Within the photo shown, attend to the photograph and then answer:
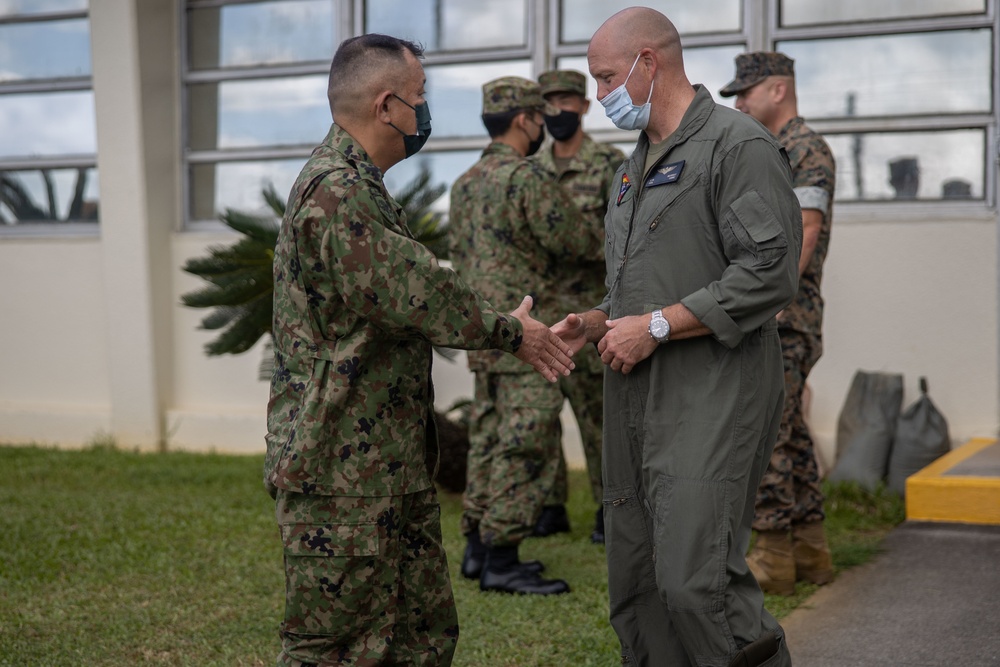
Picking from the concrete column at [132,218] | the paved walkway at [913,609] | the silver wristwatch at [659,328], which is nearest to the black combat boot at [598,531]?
the paved walkway at [913,609]

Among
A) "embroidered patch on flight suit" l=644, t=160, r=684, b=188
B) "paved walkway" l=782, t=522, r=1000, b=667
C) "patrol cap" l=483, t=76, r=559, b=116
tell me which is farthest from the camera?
"patrol cap" l=483, t=76, r=559, b=116

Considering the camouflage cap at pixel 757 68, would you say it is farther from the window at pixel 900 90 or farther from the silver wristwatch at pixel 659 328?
the window at pixel 900 90

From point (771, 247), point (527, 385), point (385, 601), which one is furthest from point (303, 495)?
point (527, 385)

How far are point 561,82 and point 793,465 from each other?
2.28 metres

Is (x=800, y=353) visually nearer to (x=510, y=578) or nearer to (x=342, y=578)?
(x=510, y=578)

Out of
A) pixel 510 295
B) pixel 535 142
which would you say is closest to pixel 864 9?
pixel 535 142

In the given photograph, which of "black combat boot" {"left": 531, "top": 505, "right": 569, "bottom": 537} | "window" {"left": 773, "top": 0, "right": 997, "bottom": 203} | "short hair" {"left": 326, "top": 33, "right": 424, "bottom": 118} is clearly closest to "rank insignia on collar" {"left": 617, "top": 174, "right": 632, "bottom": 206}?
"short hair" {"left": 326, "top": 33, "right": 424, "bottom": 118}

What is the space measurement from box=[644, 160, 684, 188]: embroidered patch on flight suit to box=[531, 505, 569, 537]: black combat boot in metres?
3.03

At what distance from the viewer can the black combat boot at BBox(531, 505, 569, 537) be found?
5668 millimetres

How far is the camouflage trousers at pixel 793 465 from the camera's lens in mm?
4406

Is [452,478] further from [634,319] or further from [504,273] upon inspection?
[634,319]

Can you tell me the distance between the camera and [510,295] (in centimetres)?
486

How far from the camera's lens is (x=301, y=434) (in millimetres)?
2658

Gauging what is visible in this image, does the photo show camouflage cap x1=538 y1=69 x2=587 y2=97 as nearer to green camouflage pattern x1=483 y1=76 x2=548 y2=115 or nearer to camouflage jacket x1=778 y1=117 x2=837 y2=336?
green camouflage pattern x1=483 y1=76 x2=548 y2=115
